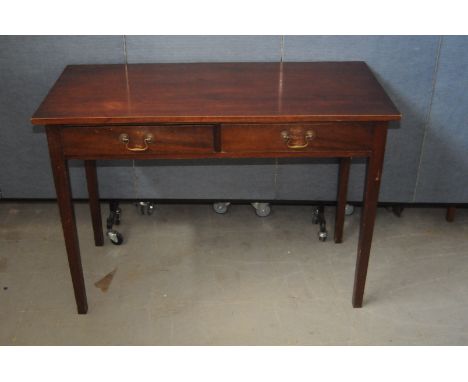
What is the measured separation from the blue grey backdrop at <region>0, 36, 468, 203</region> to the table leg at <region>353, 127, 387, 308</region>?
595mm

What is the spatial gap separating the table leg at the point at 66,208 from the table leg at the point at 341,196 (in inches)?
40.6

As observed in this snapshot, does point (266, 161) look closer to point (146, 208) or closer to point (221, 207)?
point (221, 207)

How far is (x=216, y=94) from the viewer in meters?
1.91

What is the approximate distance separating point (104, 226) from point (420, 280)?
4.32 ft

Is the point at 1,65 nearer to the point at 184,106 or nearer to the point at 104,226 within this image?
the point at 104,226

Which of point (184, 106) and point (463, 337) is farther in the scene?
point (463, 337)

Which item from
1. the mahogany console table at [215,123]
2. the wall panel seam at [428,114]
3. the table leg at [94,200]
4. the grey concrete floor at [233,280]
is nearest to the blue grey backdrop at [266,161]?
the wall panel seam at [428,114]

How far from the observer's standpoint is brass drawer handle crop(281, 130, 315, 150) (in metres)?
1.80

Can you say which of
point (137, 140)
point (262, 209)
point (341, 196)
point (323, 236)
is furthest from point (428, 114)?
point (137, 140)

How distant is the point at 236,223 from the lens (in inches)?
103

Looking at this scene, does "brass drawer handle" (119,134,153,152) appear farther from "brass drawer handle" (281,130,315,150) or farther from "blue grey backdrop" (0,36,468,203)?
"blue grey backdrop" (0,36,468,203)

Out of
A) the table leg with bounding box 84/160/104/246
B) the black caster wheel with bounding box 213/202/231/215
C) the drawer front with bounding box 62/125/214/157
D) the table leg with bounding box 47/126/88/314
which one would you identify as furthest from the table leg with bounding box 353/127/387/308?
the table leg with bounding box 84/160/104/246

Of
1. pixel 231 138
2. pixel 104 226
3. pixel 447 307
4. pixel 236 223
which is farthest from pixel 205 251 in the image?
pixel 447 307

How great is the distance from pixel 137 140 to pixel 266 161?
86 centimetres
